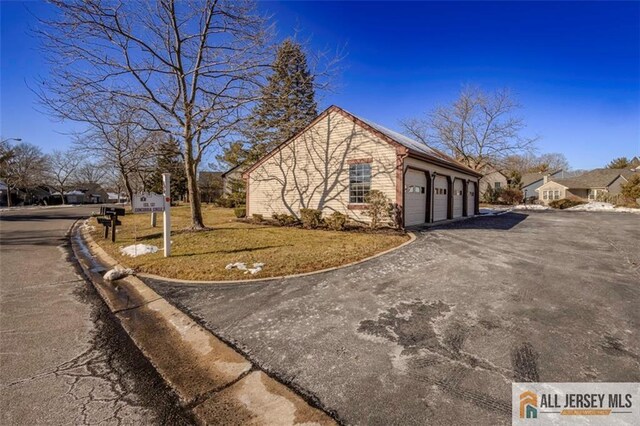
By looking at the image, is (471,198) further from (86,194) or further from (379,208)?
(86,194)

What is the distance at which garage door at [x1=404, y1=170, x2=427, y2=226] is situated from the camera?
41.2 feet

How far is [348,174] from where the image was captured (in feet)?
44.5

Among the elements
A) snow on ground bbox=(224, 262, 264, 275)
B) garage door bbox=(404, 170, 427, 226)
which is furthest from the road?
garage door bbox=(404, 170, 427, 226)

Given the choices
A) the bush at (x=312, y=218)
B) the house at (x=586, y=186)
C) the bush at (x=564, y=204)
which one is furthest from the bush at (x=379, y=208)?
the house at (x=586, y=186)

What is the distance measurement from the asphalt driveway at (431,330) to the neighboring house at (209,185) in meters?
42.1

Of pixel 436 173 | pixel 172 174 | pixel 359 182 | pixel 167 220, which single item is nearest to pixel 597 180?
pixel 436 173

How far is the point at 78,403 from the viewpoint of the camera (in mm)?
2344

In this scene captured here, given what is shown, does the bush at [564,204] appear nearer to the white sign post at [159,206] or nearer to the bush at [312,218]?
the bush at [312,218]

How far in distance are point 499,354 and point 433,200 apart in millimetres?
12480

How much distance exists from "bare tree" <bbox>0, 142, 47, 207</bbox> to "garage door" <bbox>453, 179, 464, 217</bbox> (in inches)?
2352

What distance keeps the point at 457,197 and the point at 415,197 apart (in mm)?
6682

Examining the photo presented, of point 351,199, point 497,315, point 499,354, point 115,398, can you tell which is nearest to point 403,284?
point 497,315

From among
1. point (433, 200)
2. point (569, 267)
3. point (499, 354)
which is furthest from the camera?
point (433, 200)

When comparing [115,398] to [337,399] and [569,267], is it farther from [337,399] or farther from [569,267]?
[569,267]
